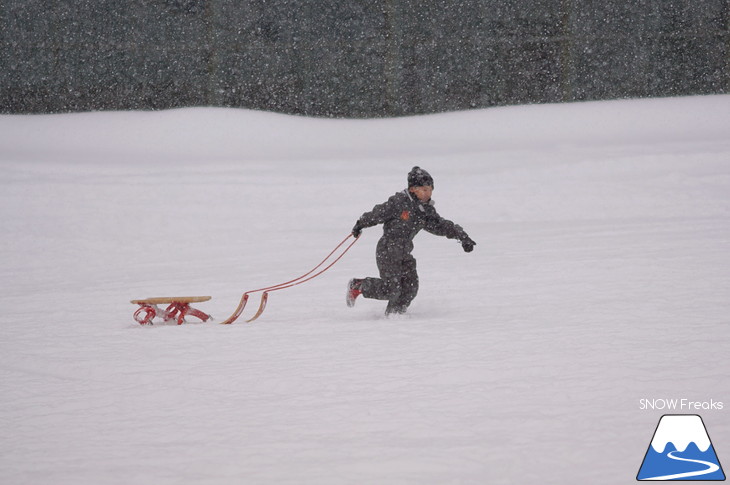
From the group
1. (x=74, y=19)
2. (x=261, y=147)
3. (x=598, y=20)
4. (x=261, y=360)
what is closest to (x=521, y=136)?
(x=598, y=20)

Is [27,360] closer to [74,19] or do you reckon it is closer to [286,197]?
[286,197]

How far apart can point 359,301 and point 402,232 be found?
122 cm

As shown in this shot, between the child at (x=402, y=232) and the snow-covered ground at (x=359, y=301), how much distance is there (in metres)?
0.25

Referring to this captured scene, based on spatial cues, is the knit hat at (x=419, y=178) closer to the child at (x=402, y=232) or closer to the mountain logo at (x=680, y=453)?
the child at (x=402, y=232)

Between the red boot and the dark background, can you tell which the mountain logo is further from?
the dark background

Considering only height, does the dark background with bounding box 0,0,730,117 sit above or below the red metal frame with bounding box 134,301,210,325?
above

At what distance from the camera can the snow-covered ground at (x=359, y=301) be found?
331 centimetres

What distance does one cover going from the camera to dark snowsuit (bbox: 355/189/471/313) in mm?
5926

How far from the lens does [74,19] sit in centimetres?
1420

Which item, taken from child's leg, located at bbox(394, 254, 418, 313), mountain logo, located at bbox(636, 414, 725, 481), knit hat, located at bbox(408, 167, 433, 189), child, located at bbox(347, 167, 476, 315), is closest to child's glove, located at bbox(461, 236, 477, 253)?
child, located at bbox(347, 167, 476, 315)

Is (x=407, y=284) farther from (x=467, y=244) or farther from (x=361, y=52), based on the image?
(x=361, y=52)

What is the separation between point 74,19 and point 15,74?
4.81 ft

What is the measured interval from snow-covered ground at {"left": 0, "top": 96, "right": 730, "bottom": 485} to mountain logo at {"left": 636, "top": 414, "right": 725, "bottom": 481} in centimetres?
7

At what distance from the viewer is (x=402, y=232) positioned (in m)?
5.94
